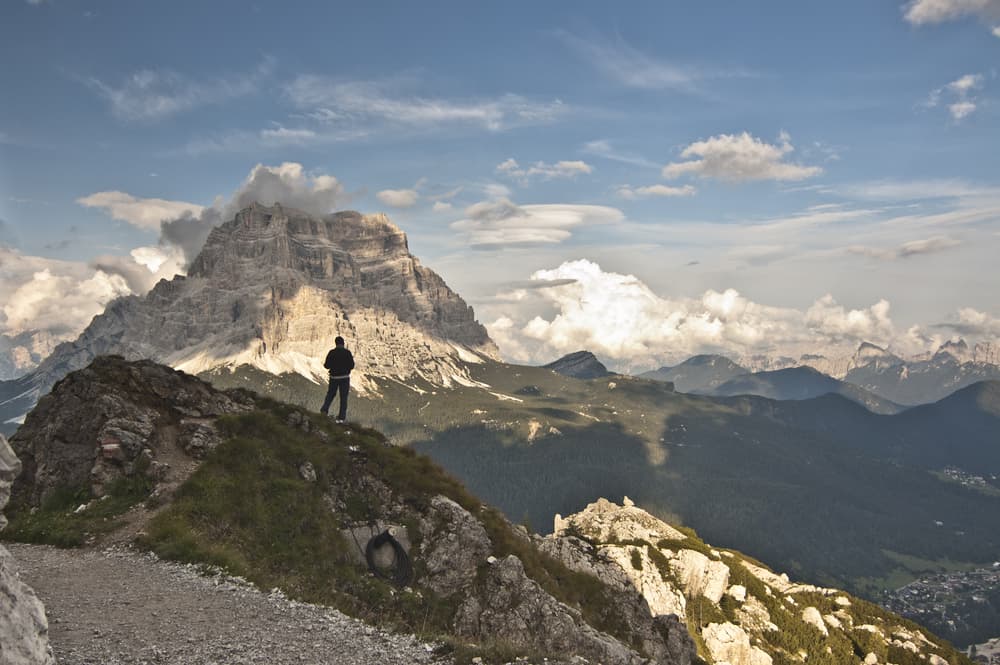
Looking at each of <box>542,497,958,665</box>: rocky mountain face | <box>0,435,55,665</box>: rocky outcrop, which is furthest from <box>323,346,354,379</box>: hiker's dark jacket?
<box>542,497,958,665</box>: rocky mountain face

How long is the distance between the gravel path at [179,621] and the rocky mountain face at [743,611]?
71441 millimetres

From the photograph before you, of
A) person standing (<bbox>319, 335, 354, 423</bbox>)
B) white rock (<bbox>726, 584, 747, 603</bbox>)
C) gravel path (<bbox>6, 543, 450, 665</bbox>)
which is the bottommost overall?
white rock (<bbox>726, 584, 747, 603</bbox>)

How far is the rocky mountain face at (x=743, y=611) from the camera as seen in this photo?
90750mm

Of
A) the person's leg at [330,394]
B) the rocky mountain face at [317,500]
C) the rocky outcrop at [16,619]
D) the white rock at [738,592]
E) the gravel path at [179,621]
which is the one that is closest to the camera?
the rocky outcrop at [16,619]

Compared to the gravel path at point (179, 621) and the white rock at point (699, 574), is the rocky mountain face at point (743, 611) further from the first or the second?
the gravel path at point (179, 621)

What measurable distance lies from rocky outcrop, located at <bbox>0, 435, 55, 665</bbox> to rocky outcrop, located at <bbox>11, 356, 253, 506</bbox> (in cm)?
1994

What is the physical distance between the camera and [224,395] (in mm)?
44438

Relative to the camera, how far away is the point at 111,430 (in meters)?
33.3

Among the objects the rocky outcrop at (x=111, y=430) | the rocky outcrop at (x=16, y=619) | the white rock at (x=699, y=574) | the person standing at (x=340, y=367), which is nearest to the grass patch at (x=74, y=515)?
the rocky outcrop at (x=111, y=430)

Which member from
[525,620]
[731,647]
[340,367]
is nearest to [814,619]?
[731,647]

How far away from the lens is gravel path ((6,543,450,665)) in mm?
16797

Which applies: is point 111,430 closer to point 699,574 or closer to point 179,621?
point 179,621

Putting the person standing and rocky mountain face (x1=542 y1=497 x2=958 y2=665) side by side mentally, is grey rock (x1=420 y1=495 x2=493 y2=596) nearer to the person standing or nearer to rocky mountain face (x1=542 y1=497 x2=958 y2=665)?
the person standing

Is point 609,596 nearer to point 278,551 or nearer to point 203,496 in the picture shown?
point 278,551
